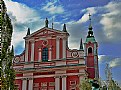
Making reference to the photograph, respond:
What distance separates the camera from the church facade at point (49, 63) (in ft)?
126

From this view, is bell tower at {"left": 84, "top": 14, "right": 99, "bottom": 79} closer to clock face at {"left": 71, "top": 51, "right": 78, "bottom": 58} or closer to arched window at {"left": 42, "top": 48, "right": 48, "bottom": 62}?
clock face at {"left": 71, "top": 51, "right": 78, "bottom": 58}

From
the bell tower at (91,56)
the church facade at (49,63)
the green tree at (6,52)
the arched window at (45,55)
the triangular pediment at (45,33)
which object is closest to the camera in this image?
the green tree at (6,52)

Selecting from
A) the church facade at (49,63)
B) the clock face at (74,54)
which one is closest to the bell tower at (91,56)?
the church facade at (49,63)

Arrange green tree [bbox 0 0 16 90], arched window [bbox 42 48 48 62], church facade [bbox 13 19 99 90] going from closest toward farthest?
green tree [bbox 0 0 16 90]
church facade [bbox 13 19 99 90]
arched window [bbox 42 48 48 62]

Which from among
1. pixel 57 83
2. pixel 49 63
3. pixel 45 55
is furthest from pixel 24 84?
pixel 45 55

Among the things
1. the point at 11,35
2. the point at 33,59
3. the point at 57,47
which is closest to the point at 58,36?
the point at 57,47

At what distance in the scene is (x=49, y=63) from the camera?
4009 cm

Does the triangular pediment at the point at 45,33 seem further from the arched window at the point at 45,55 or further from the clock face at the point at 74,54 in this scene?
the clock face at the point at 74,54

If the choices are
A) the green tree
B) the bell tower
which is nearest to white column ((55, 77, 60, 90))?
the bell tower

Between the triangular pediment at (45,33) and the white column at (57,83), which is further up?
the triangular pediment at (45,33)

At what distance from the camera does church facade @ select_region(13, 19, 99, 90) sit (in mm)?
38531

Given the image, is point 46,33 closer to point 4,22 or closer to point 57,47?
point 57,47

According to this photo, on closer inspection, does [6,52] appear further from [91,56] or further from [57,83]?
[91,56]

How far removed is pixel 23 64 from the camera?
135ft
